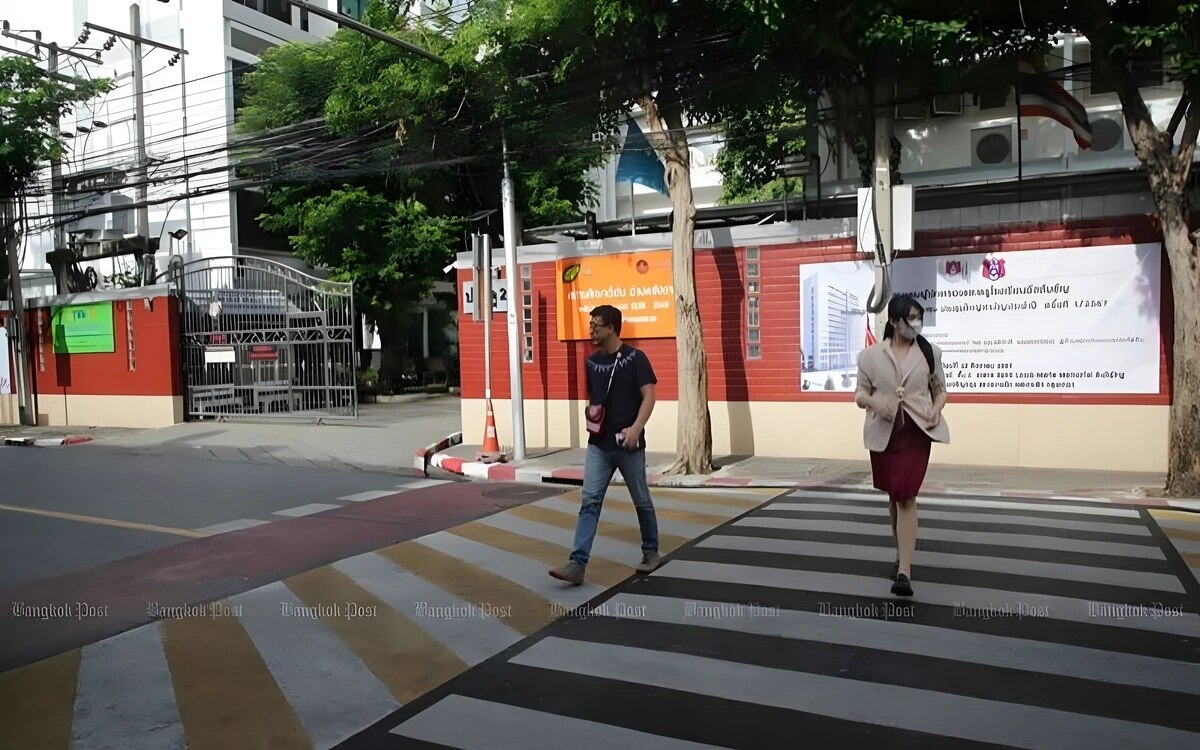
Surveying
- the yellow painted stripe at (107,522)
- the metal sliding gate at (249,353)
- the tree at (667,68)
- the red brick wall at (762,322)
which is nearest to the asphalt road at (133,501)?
the yellow painted stripe at (107,522)

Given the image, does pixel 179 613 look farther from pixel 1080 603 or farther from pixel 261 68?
pixel 261 68

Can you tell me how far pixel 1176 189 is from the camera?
906 centimetres

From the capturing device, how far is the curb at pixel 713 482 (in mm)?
9227

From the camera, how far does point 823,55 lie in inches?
452

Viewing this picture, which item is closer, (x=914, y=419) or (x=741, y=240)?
(x=914, y=419)

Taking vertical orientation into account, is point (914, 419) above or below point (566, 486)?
above

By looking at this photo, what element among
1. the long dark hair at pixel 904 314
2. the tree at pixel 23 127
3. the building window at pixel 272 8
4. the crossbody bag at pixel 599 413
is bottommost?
the crossbody bag at pixel 599 413

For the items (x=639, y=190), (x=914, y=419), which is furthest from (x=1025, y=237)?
(x=639, y=190)

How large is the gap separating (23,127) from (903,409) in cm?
2196

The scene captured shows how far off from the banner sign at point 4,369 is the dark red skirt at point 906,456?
22759 mm

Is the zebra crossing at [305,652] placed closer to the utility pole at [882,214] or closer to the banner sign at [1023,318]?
the utility pole at [882,214]

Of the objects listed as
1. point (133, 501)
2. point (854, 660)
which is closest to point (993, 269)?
point (854, 660)

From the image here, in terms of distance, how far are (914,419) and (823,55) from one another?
735cm

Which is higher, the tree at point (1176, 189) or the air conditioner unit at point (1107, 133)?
the air conditioner unit at point (1107, 133)
